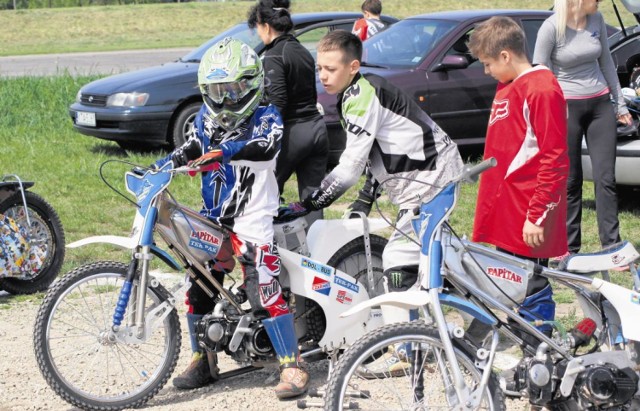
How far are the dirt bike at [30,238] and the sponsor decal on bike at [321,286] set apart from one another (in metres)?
2.52

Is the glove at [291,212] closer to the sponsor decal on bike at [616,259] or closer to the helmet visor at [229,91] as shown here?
the helmet visor at [229,91]

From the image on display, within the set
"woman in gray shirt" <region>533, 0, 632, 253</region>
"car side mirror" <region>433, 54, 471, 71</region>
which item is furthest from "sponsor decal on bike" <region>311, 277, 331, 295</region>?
"car side mirror" <region>433, 54, 471, 71</region>

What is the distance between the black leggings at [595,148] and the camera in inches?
280

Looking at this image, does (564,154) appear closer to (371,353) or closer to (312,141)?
(371,353)

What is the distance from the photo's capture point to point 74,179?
10.8 m

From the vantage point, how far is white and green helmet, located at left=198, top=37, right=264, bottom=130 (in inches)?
199

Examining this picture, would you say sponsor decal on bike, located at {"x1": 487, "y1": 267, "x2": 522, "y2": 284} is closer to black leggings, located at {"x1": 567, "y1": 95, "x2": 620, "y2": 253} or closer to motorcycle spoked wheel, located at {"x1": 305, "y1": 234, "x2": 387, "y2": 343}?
motorcycle spoked wheel, located at {"x1": 305, "y1": 234, "x2": 387, "y2": 343}

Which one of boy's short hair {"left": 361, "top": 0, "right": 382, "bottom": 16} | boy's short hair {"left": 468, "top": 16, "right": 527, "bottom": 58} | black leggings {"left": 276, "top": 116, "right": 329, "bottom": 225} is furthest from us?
boy's short hair {"left": 361, "top": 0, "right": 382, "bottom": 16}

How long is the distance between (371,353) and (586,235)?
483cm

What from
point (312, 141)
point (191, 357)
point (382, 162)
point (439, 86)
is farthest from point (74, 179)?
point (382, 162)

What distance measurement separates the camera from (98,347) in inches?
204

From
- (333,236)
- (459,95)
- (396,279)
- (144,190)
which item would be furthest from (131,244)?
(459,95)

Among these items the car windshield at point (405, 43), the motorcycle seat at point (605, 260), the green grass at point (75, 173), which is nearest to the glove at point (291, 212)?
the motorcycle seat at point (605, 260)

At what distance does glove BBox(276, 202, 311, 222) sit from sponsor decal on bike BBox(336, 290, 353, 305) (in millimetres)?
426
